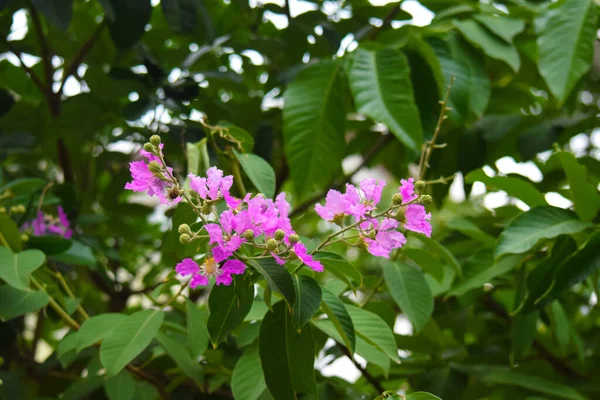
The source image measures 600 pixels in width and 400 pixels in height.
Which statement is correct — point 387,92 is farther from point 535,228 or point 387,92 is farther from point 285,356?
point 285,356

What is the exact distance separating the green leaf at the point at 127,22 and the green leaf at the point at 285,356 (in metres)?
0.47

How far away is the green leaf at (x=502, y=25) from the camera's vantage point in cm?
94

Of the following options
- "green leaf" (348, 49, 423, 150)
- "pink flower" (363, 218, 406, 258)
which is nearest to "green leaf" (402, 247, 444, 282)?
"green leaf" (348, 49, 423, 150)

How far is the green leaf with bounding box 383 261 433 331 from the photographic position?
734 millimetres

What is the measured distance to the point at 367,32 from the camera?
106cm

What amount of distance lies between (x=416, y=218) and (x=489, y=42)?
475 millimetres

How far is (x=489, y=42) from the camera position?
3.08 feet

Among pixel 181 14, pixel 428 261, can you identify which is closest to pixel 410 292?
pixel 428 261

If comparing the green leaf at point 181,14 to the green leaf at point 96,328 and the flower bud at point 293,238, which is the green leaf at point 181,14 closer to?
the green leaf at point 96,328

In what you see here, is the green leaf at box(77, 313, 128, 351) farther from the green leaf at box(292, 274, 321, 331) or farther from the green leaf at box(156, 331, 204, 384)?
the green leaf at box(292, 274, 321, 331)

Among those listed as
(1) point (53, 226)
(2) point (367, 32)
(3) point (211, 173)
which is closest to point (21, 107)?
(1) point (53, 226)

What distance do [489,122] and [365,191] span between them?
1.80 ft

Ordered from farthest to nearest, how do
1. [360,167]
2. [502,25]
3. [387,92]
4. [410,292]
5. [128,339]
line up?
1. [360,167]
2. [502,25]
3. [387,92]
4. [410,292]
5. [128,339]

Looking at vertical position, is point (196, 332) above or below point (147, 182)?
below
